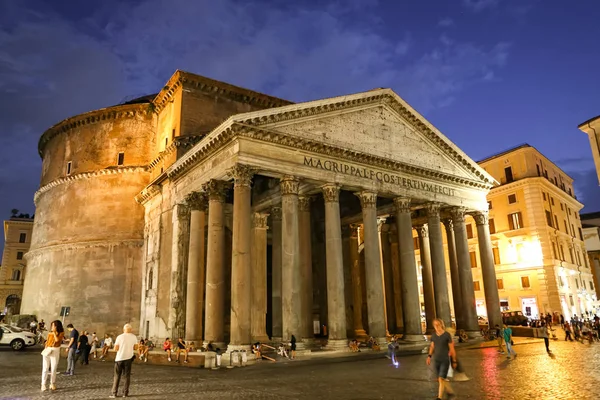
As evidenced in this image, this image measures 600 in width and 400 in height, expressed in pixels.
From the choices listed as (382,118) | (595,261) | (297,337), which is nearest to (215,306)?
(297,337)

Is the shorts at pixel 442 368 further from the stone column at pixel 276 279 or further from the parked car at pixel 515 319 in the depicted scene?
the parked car at pixel 515 319

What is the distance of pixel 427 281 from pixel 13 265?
145ft

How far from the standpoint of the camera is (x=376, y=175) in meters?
19.0

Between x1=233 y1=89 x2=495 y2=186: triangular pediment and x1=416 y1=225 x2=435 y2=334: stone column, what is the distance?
13.3ft

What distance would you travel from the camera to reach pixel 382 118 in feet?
65.2

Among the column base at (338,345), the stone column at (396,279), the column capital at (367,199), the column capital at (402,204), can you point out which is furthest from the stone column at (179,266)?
the stone column at (396,279)

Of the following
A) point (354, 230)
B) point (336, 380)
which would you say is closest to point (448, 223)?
point (354, 230)

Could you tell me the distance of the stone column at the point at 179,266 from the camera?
1877 centimetres

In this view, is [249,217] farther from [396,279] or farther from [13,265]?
[13,265]

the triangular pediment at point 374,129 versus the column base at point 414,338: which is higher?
the triangular pediment at point 374,129

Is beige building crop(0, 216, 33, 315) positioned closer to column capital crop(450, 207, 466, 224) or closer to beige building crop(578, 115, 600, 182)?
column capital crop(450, 207, 466, 224)

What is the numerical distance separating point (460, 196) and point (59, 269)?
73.4ft

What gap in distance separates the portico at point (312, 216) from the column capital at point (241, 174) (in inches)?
1.7

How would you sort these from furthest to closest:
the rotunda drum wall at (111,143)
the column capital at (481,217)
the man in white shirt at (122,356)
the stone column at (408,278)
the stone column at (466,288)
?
the rotunda drum wall at (111,143) → the column capital at (481,217) → the stone column at (466,288) → the stone column at (408,278) → the man in white shirt at (122,356)
